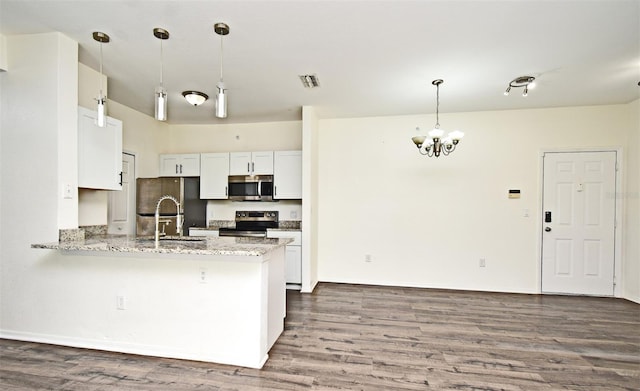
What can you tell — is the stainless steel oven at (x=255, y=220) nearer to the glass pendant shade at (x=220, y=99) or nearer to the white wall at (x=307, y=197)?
the white wall at (x=307, y=197)

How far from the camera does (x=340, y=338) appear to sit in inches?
109

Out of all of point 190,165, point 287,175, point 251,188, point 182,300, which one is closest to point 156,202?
point 190,165

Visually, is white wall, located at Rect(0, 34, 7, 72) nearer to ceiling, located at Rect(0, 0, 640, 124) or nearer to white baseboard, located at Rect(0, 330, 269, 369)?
ceiling, located at Rect(0, 0, 640, 124)

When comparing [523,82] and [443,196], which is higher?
[523,82]

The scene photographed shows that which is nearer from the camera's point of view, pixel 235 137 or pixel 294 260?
pixel 294 260

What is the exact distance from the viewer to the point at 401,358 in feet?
7.91

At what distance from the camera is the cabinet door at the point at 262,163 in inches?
187

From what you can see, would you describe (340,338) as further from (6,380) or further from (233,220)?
(233,220)

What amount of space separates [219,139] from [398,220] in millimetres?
3410

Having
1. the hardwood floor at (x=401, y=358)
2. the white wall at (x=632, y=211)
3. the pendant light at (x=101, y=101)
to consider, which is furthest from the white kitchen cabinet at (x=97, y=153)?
the white wall at (x=632, y=211)

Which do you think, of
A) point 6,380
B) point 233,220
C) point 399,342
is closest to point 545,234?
point 399,342

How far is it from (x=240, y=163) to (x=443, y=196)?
3.26 meters

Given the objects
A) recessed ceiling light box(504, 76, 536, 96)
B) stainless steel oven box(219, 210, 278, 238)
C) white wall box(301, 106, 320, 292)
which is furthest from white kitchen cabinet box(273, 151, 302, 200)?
recessed ceiling light box(504, 76, 536, 96)

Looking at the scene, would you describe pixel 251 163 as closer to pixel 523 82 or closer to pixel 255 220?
pixel 255 220
